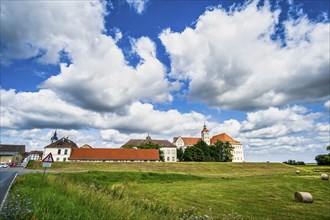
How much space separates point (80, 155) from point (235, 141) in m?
114

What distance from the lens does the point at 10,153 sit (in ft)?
289

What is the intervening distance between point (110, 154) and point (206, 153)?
4163 centimetres

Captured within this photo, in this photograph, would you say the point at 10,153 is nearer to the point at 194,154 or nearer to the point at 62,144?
the point at 62,144

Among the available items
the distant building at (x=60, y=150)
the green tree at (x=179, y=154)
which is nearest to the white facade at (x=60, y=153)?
the distant building at (x=60, y=150)

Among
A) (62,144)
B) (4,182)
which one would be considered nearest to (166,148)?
(62,144)

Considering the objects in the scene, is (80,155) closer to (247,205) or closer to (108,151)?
(108,151)

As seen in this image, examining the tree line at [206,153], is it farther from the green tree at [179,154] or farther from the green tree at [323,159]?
the green tree at [323,159]

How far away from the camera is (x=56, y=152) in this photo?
78812 millimetres

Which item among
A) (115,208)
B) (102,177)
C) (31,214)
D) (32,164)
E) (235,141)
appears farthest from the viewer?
(235,141)

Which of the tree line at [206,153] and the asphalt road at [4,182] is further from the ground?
the tree line at [206,153]

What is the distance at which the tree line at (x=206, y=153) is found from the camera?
92.8 meters

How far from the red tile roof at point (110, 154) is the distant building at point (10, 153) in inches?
1192

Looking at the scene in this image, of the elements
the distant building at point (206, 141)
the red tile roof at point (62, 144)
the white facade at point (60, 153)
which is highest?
the distant building at point (206, 141)

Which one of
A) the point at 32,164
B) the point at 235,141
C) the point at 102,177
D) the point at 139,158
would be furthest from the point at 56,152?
the point at 235,141
